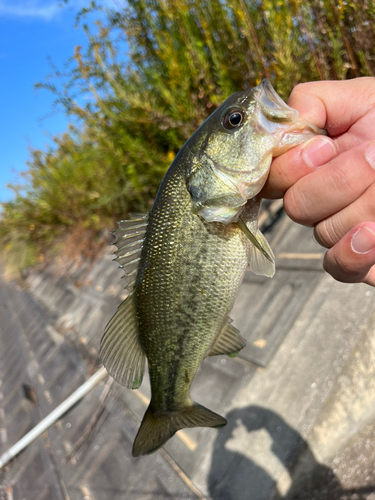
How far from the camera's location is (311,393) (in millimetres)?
2348

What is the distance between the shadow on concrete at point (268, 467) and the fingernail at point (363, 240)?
1.59m

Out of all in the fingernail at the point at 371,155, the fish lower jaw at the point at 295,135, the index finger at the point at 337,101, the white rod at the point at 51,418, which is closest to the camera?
the fingernail at the point at 371,155

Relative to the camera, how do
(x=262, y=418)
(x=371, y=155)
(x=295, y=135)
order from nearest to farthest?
1. (x=371, y=155)
2. (x=295, y=135)
3. (x=262, y=418)

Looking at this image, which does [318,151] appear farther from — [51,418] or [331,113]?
[51,418]

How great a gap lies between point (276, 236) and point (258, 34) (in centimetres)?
206

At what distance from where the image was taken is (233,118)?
4.39 ft

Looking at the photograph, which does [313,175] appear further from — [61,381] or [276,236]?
[61,381]

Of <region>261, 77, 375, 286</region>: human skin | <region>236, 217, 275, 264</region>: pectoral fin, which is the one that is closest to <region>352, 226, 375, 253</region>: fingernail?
<region>261, 77, 375, 286</region>: human skin

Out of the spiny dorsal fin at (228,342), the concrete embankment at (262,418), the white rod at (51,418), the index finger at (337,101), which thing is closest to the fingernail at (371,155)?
the index finger at (337,101)

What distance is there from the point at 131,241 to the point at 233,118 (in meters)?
0.70

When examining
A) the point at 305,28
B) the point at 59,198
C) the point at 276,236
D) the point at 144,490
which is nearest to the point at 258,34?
the point at 305,28

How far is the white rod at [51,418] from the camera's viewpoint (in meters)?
3.69

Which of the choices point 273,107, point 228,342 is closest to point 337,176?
point 273,107

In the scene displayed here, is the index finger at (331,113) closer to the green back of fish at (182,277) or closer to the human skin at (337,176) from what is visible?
the human skin at (337,176)
